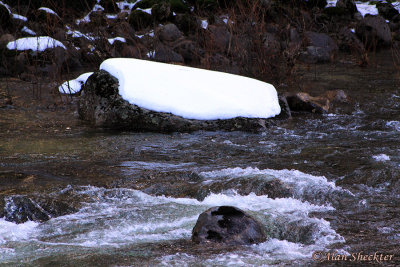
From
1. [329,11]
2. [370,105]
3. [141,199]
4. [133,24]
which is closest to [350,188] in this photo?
[141,199]

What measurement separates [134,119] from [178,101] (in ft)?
2.16

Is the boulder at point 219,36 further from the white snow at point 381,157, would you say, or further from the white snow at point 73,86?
the white snow at point 381,157

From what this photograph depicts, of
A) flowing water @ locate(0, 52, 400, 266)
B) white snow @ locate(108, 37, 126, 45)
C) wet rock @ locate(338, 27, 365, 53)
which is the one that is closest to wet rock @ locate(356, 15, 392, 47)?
wet rock @ locate(338, 27, 365, 53)

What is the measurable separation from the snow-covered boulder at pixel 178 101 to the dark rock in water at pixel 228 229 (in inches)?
132

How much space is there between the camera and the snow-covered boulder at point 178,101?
702cm

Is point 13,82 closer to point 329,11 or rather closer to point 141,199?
point 141,199

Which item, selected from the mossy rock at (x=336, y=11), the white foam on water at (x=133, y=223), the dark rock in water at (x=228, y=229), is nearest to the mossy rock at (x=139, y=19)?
the mossy rock at (x=336, y=11)

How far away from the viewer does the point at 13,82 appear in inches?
417

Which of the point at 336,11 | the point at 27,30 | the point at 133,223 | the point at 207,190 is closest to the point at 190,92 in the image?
the point at 207,190

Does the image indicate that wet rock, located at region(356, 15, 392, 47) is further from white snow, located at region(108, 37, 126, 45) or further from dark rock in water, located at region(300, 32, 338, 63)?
white snow, located at region(108, 37, 126, 45)

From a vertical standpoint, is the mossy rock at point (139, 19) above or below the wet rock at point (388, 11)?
below

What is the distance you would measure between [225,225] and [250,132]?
11.3 ft

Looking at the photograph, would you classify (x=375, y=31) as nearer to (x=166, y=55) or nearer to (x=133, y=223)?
(x=166, y=55)

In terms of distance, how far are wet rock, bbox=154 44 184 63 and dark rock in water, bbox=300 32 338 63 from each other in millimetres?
3227
